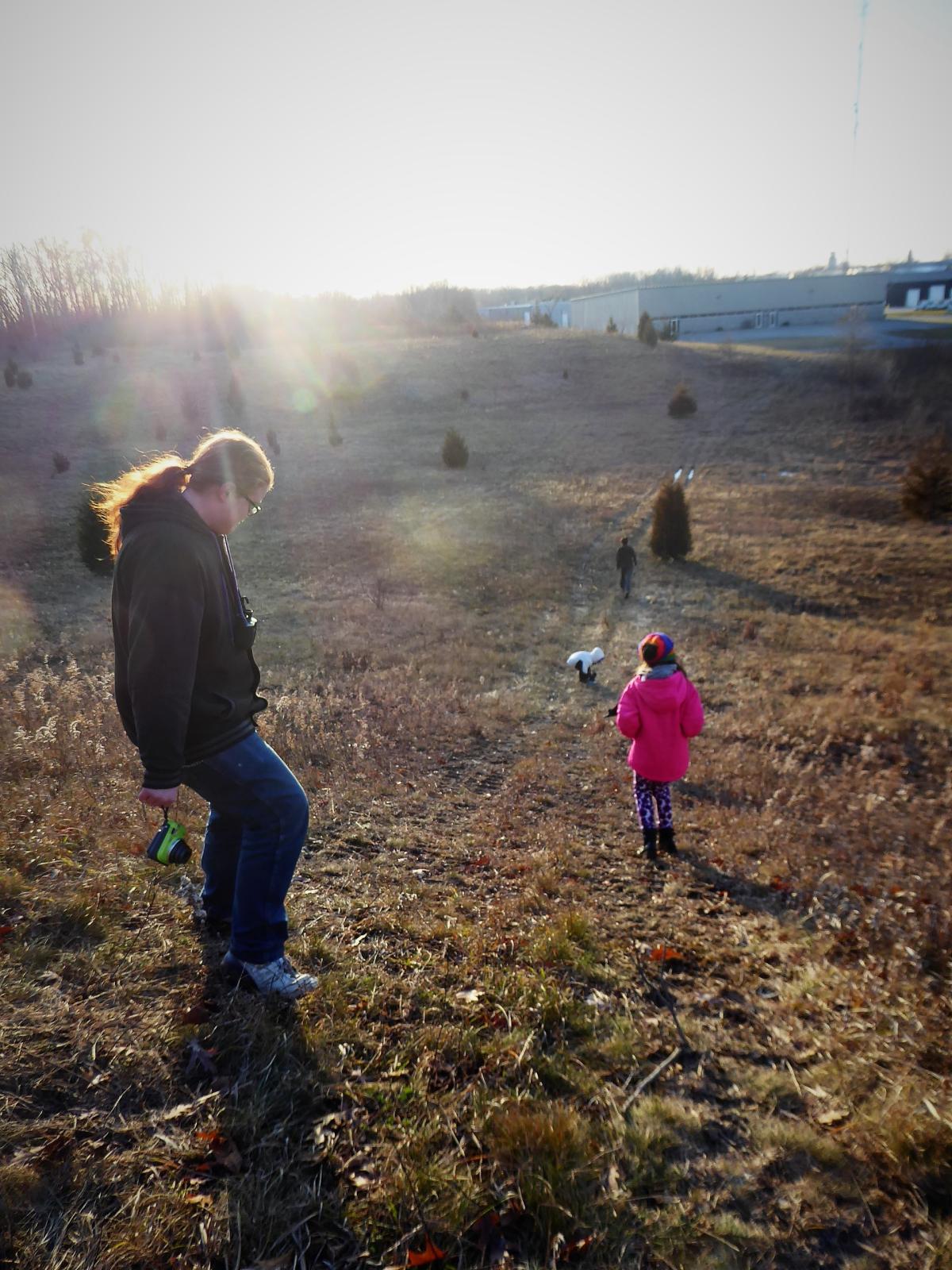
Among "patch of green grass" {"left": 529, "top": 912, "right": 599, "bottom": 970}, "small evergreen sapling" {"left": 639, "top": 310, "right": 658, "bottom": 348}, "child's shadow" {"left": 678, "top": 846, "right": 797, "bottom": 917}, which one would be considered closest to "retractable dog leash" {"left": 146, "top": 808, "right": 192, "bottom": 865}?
"patch of green grass" {"left": 529, "top": 912, "right": 599, "bottom": 970}

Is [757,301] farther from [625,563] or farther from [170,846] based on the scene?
[170,846]

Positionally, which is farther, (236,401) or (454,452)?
(236,401)

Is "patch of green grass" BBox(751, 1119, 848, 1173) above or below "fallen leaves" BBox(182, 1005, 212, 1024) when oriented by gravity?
below

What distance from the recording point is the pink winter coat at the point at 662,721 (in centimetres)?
500

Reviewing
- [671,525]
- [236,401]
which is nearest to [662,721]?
[671,525]

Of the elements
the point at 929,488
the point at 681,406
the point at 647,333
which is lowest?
the point at 929,488

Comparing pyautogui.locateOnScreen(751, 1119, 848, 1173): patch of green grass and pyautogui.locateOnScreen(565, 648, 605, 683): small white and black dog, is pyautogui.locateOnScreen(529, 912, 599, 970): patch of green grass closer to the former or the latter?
pyautogui.locateOnScreen(751, 1119, 848, 1173): patch of green grass

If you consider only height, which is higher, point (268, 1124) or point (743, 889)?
point (268, 1124)

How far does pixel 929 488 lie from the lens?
19984 mm

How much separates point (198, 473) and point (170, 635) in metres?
0.65

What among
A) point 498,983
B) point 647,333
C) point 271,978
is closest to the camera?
point 271,978

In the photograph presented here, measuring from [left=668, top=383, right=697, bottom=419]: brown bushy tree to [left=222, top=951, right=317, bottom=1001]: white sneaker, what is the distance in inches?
1444

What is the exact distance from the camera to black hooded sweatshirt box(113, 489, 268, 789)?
2.33 m

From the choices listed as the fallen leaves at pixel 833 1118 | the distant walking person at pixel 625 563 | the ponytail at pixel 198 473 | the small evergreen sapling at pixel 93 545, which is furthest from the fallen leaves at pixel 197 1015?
the small evergreen sapling at pixel 93 545
